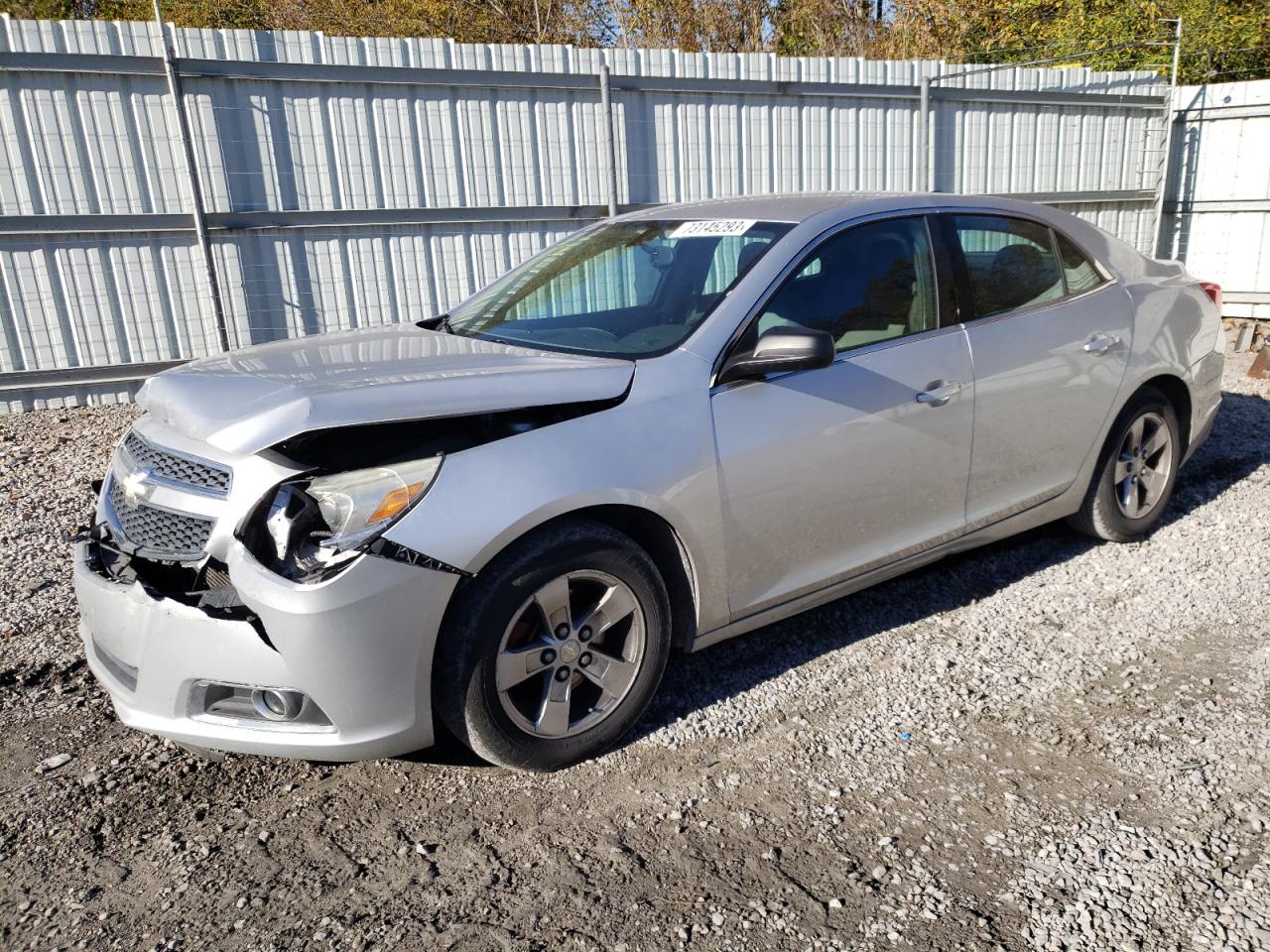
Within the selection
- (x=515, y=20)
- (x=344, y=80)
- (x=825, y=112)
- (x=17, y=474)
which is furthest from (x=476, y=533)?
(x=515, y=20)

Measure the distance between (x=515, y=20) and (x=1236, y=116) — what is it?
1260cm

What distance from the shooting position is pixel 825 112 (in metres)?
10.1

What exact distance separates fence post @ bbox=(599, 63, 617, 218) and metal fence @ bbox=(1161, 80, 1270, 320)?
293 inches

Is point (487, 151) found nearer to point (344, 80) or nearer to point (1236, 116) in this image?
point (344, 80)

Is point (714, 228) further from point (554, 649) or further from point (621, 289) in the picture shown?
point (554, 649)

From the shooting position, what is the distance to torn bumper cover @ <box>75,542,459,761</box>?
8.34 feet

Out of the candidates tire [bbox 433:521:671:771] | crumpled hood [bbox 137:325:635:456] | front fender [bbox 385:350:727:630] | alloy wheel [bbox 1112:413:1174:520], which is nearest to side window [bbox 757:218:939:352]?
front fender [bbox 385:350:727:630]

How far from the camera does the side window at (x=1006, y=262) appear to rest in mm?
3988

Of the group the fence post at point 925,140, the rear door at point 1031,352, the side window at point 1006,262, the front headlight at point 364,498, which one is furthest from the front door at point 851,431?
the fence post at point 925,140

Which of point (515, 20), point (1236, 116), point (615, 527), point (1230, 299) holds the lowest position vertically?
point (1230, 299)

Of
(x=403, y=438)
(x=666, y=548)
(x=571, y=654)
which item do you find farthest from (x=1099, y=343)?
(x=403, y=438)

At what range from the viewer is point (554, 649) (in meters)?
2.94

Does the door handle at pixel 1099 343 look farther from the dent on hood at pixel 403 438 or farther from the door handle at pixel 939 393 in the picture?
the dent on hood at pixel 403 438

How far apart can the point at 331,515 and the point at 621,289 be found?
169 cm
